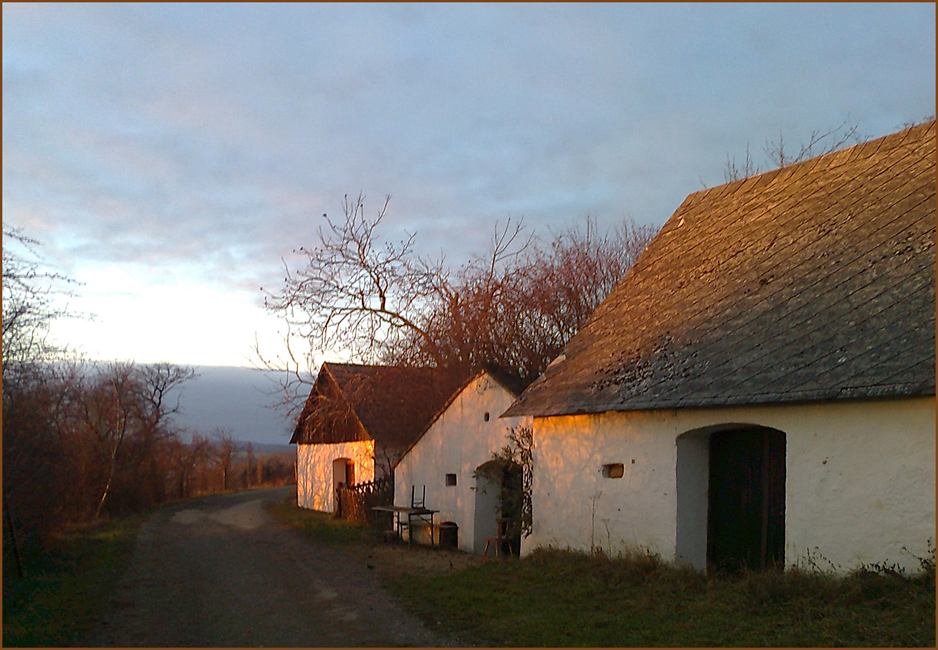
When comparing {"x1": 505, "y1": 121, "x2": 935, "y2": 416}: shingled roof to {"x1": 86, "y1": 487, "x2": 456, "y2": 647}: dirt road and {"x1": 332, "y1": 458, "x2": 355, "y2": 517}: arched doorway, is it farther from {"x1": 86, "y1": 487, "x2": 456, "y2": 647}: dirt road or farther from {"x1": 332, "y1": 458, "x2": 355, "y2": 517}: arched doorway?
{"x1": 332, "y1": 458, "x2": 355, "y2": 517}: arched doorway

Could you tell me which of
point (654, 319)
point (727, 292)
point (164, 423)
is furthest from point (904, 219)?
point (164, 423)

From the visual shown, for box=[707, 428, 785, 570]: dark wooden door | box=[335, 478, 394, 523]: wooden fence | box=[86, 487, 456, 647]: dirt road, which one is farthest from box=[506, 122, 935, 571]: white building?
box=[335, 478, 394, 523]: wooden fence

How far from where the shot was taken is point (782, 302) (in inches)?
403

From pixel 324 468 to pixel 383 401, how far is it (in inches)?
293

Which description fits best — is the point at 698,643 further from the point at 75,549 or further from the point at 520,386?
the point at 75,549

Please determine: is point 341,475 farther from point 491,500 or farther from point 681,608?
point 681,608

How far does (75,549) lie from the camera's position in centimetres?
1413

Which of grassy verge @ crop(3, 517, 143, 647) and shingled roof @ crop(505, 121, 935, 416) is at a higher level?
shingled roof @ crop(505, 121, 935, 416)

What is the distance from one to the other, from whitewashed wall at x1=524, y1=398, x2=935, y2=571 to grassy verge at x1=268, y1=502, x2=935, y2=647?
0.36 meters

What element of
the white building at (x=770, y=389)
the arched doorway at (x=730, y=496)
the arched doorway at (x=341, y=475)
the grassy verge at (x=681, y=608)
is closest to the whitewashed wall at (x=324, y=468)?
the arched doorway at (x=341, y=475)

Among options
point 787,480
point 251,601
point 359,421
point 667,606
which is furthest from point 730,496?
point 359,421

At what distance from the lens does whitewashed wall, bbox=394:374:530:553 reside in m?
14.7

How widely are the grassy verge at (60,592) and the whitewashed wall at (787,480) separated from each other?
22.1 ft

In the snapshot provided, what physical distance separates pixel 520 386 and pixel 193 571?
660cm
